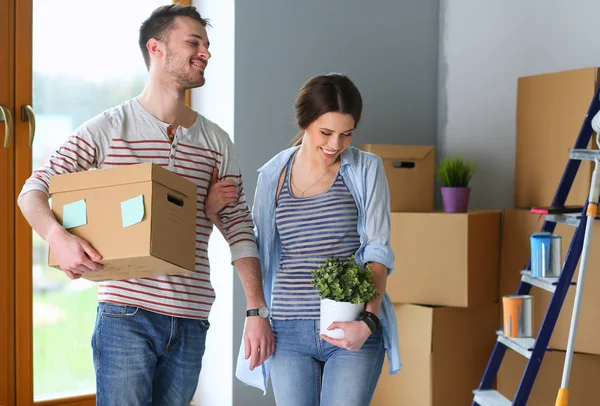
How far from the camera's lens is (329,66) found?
10.7ft

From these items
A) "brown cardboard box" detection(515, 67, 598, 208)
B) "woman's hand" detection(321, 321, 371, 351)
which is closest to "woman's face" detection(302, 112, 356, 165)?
"woman's hand" detection(321, 321, 371, 351)

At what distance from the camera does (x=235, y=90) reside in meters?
3.00

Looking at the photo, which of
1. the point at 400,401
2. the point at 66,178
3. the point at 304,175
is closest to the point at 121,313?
the point at 66,178

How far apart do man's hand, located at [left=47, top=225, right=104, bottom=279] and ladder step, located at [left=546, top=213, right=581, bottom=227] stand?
1661 millimetres

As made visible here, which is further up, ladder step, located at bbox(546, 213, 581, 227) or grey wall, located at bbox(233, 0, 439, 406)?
grey wall, located at bbox(233, 0, 439, 406)

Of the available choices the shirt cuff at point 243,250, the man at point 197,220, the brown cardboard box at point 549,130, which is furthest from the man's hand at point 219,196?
the brown cardboard box at point 549,130

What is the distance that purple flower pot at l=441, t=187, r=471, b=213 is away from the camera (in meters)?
3.03

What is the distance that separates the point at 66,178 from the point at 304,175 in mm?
662

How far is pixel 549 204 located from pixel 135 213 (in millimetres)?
1944

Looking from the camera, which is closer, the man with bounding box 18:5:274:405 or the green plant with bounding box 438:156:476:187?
the man with bounding box 18:5:274:405

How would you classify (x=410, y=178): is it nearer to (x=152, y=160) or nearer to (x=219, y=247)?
(x=219, y=247)

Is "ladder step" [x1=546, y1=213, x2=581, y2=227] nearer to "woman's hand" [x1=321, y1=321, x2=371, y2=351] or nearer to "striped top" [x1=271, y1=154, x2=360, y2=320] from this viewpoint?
"striped top" [x1=271, y1=154, x2=360, y2=320]

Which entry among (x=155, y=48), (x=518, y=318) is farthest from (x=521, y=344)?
(x=155, y=48)

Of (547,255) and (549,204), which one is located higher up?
(549,204)
